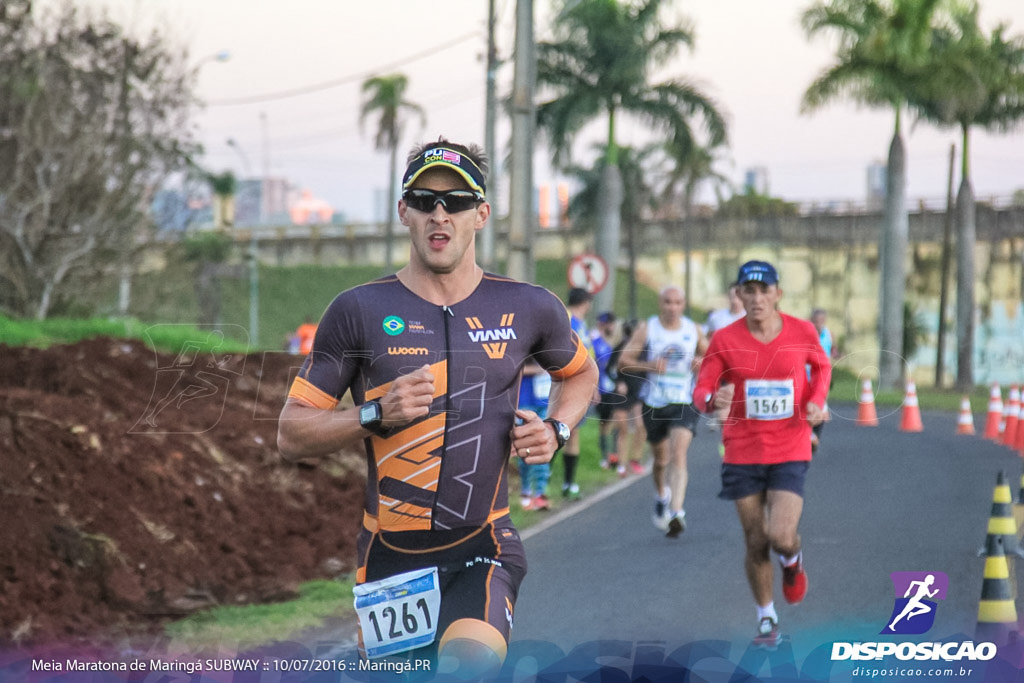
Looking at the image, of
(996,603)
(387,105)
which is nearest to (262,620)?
(996,603)

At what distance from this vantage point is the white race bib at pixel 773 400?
27.3 ft

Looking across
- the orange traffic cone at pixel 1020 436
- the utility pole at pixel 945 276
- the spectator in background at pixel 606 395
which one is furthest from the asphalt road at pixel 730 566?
the utility pole at pixel 945 276

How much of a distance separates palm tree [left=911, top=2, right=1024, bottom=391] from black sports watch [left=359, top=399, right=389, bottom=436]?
40.1 meters

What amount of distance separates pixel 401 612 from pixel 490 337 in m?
0.94

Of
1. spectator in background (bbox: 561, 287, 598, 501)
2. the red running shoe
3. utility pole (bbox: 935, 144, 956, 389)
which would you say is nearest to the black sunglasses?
the red running shoe

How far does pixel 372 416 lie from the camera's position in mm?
4270

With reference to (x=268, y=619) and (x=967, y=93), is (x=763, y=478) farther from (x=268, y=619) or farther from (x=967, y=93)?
(x=967, y=93)

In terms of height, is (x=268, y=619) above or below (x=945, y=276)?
below

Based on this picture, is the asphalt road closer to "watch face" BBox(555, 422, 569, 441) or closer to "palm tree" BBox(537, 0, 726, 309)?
"watch face" BBox(555, 422, 569, 441)

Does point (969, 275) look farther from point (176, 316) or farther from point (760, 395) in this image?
point (760, 395)

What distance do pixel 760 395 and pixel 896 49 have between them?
115 ft

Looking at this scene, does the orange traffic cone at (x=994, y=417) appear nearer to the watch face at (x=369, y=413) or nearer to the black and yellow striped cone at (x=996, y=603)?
the black and yellow striped cone at (x=996, y=603)

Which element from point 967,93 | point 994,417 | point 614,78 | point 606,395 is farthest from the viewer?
point 967,93

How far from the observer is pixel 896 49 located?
134 ft
